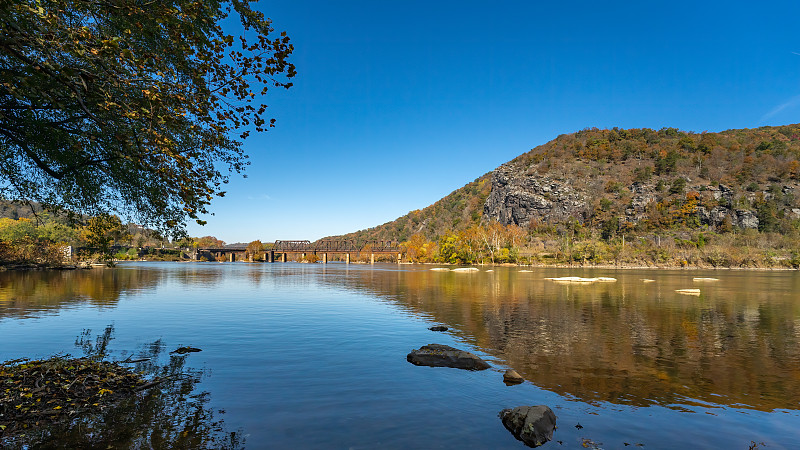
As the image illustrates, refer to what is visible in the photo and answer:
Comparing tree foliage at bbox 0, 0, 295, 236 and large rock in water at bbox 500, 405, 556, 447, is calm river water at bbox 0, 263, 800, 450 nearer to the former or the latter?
large rock in water at bbox 500, 405, 556, 447

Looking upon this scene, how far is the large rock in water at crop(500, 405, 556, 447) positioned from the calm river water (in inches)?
10.8

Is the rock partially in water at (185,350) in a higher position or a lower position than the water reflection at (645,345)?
higher

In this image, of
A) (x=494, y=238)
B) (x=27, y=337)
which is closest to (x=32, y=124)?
(x=27, y=337)

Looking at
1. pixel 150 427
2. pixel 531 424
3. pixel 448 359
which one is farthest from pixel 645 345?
pixel 150 427

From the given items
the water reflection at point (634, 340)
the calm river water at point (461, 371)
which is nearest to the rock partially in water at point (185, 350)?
the calm river water at point (461, 371)

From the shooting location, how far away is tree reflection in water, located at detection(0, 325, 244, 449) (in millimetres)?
8414

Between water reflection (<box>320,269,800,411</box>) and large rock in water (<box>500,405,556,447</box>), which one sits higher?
large rock in water (<box>500,405,556,447</box>)

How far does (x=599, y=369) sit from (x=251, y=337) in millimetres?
17742

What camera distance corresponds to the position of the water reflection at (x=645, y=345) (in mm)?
13492

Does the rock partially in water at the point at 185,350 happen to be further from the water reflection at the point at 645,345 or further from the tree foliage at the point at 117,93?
the water reflection at the point at 645,345

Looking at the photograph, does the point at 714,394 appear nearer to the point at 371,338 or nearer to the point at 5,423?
the point at 371,338

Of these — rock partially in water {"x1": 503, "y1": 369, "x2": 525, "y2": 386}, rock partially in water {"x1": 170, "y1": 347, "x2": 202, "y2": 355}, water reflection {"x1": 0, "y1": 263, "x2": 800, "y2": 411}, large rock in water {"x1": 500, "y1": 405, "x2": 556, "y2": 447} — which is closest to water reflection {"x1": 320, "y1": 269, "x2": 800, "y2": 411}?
water reflection {"x1": 0, "y1": 263, "x2": 800, "y2": 411}

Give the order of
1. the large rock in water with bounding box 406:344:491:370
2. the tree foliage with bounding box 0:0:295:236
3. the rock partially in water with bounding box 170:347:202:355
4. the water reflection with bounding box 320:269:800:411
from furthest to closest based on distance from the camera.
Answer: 1. the rock partially in water with bounding box 170:347:202:355
2. the large rock in water with bounding box 406:344:491:370
3. the water reflection with bounding box 320:269:800:411
4. the tree foliage with bounding box 0:0:295:236

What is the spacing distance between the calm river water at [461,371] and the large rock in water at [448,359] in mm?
612
